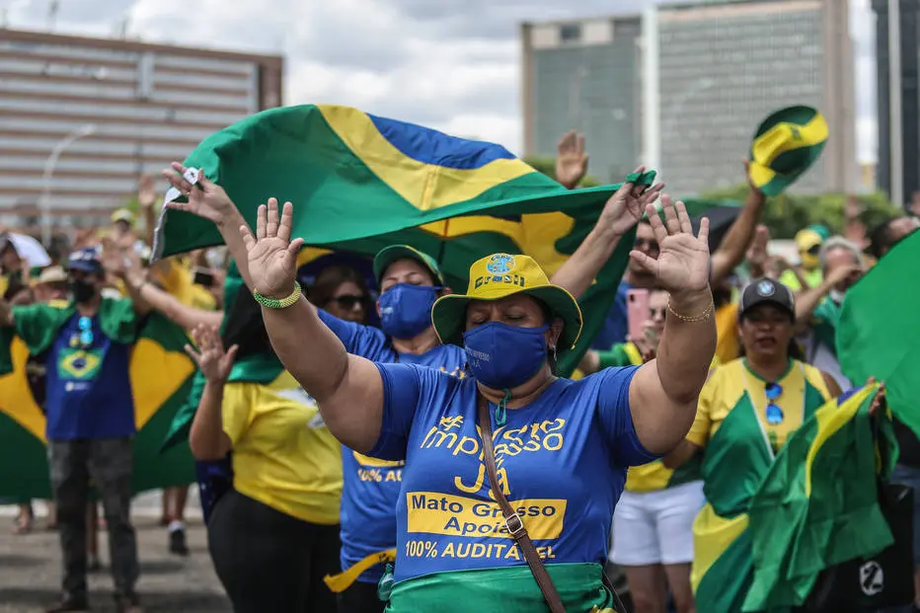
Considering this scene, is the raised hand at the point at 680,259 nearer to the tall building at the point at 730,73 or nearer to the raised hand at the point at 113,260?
the raised hand at the point at 113,260

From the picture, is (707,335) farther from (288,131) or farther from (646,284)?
(646,284)

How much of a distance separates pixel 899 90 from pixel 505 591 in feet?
317

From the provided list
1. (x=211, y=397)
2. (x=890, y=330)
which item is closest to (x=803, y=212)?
(x=890, y=330)

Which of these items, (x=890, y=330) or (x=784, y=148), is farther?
(x=784, y=148)

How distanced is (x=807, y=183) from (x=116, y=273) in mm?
179629

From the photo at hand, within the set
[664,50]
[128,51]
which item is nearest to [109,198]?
[128,51]

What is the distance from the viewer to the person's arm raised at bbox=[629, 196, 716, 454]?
10.5 feet

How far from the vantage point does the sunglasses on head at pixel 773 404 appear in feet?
19.4

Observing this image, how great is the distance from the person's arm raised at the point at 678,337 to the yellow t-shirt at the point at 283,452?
2.72 m

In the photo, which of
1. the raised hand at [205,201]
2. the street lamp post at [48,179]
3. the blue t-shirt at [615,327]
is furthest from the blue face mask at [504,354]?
the street lamp post at [48,179]

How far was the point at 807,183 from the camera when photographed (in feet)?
590

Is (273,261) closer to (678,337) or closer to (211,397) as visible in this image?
(678,337)

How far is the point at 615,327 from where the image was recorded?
25.0 ft

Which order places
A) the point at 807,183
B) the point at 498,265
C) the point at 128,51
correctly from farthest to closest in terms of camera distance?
1. the point at 807,183
2. the point at 128,51
3. the point at 498,265
